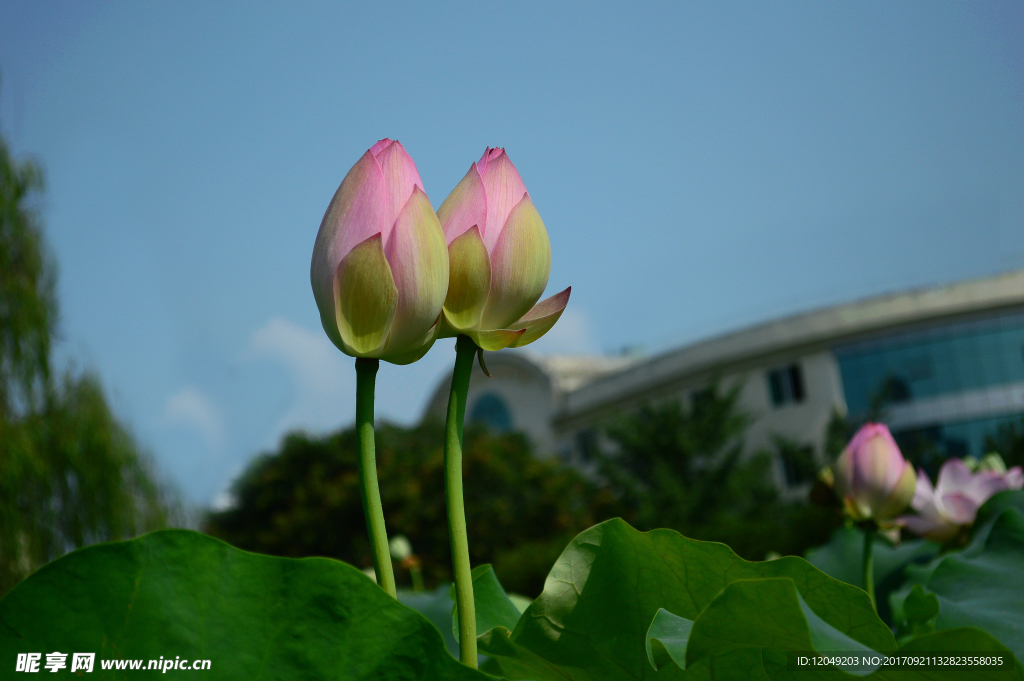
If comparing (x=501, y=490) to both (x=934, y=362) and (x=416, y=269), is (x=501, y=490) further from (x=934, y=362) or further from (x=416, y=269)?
(x=416, y=269)

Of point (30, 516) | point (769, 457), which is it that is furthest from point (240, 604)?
point (769, 457)

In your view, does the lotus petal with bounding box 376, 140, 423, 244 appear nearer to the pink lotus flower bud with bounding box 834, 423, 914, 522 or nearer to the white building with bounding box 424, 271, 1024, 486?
the pink lotus flower bud with bounding box 834, 423, 914, 522

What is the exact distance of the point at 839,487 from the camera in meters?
1.30

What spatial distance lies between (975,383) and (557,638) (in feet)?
60.7

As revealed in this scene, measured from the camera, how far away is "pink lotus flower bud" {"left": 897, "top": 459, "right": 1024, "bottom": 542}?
4.87ft

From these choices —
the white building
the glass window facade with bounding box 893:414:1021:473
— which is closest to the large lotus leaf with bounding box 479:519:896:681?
the white building

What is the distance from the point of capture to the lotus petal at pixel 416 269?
49 centimetres

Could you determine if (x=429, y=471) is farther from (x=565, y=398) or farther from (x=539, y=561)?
(x=565, y=398)

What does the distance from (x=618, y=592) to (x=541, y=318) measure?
0.19 m

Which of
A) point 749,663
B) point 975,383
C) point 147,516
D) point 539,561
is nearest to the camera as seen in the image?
point 749,663

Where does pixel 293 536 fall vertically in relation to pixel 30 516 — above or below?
below

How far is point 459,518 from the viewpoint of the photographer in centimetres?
49

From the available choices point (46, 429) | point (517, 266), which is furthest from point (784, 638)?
point (46, 429)

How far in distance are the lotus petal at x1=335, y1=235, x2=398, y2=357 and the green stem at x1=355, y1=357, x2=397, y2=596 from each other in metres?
0.02
